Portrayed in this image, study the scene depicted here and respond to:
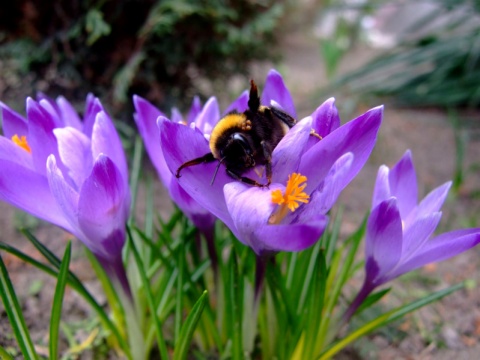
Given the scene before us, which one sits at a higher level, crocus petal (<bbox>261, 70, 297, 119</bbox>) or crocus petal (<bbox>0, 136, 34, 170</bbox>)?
crocus petal (<bbox>0, 136, 34, 170</bbox>)

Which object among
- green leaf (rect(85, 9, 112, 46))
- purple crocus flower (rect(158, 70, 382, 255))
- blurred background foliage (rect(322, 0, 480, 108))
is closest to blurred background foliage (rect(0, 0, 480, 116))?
green leaf (rect(85, 9, 112, 46))

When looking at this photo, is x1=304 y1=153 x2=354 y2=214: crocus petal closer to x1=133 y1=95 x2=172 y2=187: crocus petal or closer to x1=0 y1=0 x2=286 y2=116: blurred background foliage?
x1=133 y1=95 x2=172 y2=187: crocus petal

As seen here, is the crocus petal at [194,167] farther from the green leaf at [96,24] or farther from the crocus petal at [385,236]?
the green leaf at [96,24]

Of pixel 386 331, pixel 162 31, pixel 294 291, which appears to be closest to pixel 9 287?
pixel 294 291

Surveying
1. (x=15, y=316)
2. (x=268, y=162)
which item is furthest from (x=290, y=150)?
(x=15, y=316)

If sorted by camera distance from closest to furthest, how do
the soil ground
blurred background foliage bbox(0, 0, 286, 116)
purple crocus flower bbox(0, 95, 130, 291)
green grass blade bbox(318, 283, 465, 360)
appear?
purple crocus flower bbox(0, 95, 130, 291)
green grass blade bbox(318, 283, 465, 360)
the soil ground
blurred background foliage bbox(0, 0, 286, 116)

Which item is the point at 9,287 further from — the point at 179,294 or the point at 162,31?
the point at 162,31

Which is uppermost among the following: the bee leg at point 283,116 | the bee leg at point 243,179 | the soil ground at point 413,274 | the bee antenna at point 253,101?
the bee antenna at point 253,101

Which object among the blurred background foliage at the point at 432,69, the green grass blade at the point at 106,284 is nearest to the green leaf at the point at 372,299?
the green grass blade at the point at 106,284
